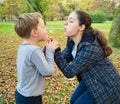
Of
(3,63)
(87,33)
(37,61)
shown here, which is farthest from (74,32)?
(3,63)

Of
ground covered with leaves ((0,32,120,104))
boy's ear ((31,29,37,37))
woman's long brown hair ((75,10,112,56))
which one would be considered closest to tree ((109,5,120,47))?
ground covered with leaves ((0,32,120,104))

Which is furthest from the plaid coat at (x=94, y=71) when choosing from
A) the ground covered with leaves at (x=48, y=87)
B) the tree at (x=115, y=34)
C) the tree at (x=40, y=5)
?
the tree at (x=40, y=5)

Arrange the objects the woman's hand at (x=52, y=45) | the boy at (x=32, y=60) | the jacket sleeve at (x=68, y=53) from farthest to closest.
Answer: the jacket sleeve at (x=68, y=53)
the woman's hand at (x=52, y=45)
the boy at (x=32, y=60)

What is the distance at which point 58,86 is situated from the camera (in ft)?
21.3

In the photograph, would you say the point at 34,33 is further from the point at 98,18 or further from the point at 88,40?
the point at 98,18

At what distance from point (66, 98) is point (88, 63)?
8.45ft

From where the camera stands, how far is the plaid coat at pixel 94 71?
3.18m

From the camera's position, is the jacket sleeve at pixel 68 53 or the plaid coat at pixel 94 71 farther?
the jacket sleeve at pixel 68 53

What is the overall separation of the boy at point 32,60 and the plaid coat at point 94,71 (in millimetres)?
277

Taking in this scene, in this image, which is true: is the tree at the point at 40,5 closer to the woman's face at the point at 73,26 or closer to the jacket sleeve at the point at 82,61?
the woman's face at the point at 73,26

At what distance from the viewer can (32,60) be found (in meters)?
2.97

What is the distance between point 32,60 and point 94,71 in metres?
0.69

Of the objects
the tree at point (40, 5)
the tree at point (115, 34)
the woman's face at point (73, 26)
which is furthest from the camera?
the tree at point (40, 5)

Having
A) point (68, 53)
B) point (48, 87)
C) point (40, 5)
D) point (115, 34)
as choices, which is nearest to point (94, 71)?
point (68, 53)
